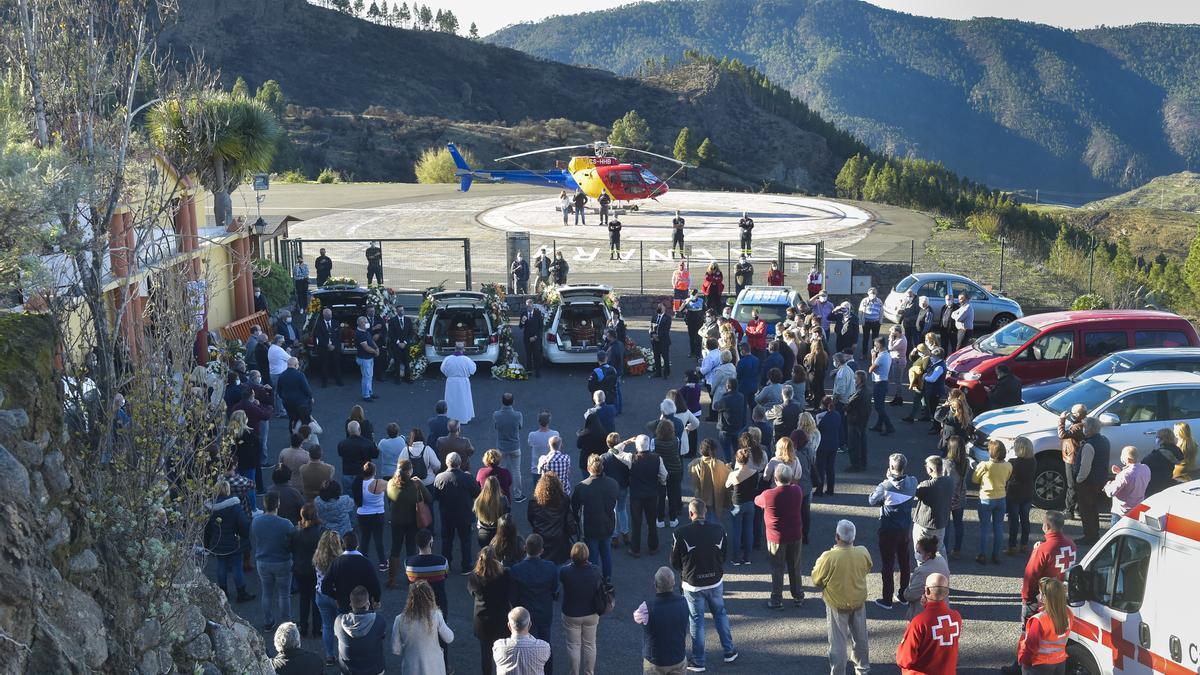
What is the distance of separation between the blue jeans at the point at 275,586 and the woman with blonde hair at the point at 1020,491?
7.35 meters

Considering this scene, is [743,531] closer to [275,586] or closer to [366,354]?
[275,586]

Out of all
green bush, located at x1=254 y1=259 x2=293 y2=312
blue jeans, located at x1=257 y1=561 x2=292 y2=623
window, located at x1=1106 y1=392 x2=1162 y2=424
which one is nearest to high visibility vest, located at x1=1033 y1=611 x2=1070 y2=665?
window, located at x1=1106 y1=392 x2=1162 y2=424

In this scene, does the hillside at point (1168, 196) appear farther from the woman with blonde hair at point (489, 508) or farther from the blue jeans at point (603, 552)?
the woman with blonde hair at point (489, 508)

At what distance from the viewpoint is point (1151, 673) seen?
7715 mm

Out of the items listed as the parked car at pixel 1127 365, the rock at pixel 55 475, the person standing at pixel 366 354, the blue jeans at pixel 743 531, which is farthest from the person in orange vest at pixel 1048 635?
the person standing at pixel 366 354

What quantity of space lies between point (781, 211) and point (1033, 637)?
38.6m

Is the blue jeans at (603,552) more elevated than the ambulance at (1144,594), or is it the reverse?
the ambulance at (1144,594)

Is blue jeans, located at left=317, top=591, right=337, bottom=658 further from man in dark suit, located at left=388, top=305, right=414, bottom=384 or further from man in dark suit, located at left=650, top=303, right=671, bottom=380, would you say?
man in dark suit, located at left=650, top=303, right=671, bottom=380

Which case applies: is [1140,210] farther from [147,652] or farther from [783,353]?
[147,652]

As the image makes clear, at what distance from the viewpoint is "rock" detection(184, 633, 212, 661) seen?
758 cm

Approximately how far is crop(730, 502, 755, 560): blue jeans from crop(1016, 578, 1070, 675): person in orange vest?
3890 mm

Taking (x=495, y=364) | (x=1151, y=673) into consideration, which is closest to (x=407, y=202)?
(x=495, y=364)

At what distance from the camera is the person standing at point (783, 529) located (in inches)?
416

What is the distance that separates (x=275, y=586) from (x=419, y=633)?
262 cm
